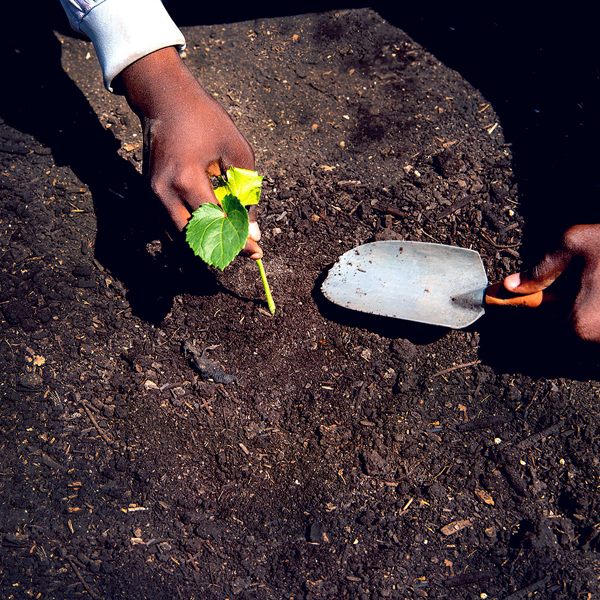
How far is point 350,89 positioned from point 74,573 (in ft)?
8.49

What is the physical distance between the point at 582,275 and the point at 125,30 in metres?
2.01

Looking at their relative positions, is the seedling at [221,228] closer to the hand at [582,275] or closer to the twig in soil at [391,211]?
the twig in soil at [391,211]

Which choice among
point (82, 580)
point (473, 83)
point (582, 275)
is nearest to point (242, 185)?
point (582, 275)

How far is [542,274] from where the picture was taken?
1.74 m

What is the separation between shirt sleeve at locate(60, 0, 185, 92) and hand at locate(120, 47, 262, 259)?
5 centimetres

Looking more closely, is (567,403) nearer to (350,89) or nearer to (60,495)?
(350,89)

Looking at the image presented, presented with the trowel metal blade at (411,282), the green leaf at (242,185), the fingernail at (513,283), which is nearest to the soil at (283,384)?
the trowel metal blade at (411,282)

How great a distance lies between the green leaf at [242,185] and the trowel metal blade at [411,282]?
570mm

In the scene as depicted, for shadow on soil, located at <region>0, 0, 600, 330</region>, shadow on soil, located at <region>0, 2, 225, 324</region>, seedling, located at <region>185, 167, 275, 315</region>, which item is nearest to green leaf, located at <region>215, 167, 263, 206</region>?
seedling, located at <region>185, 167, 275, 315</region>

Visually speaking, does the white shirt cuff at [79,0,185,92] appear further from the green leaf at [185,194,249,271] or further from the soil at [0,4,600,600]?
the green leaf at [185,194,249,271]

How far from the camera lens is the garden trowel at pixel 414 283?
1898 millimetres

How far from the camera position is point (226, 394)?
192 centimetres

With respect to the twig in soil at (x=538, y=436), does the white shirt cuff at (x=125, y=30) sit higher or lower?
higher

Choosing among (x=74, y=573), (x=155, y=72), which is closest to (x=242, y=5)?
(x=155, y=72)
